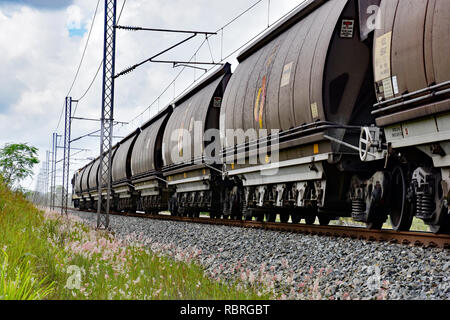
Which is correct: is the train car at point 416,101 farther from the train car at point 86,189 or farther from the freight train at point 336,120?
the train car at point 86,189

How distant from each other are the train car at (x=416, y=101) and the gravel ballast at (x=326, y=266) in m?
0.85

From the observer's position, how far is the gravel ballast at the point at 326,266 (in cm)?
467

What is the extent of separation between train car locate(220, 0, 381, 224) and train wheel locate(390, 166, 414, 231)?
2.99ft

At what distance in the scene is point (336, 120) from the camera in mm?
8922

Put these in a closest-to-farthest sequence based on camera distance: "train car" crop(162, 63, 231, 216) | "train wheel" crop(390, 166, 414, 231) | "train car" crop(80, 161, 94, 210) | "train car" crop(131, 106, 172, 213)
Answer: "train wheel" crop(390, 166, 414, 231) → "train car" crop(162, 63, 231, 216) → "train car" crop(131, 106, 172, 213) → "train car" crop(80, 161, 94, 210)

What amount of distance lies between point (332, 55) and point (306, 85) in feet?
2.46

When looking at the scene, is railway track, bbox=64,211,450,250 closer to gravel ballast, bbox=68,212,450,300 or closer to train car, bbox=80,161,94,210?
gravel ballast, bbox=68,212,450,300

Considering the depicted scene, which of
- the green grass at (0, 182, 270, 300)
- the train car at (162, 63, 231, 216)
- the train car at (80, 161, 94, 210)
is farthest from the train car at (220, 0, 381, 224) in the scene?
the train car at (80, 161, 94, 210)

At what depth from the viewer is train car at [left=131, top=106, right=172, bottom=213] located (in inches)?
862

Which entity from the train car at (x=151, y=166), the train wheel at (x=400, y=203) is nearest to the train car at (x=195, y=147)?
the train car at (x=151, y=166)

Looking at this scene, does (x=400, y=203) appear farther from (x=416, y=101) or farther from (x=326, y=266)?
(x=326, y=266)

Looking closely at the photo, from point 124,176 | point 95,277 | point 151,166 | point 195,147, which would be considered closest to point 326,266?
point 95,277
